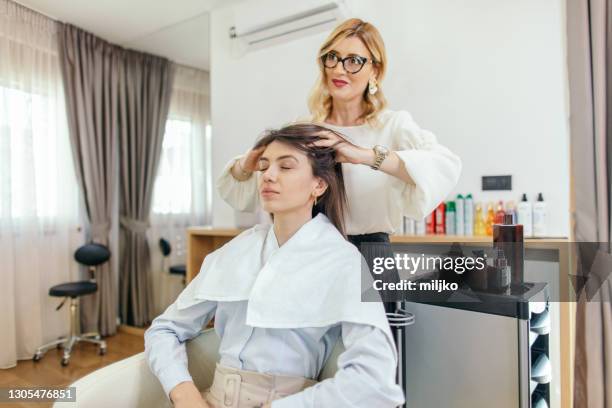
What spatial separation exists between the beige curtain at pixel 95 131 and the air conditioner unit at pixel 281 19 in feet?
4.03

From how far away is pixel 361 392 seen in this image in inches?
31.0

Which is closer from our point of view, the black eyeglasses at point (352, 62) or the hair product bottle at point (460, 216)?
the black eyeglasses at point (352, 62)

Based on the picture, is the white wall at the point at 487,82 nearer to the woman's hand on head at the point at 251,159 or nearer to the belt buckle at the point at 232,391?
the woman's hand on head at the point at 251,159

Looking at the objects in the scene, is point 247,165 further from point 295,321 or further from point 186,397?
point 186,397

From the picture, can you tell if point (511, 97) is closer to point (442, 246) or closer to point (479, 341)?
point (442, 246)

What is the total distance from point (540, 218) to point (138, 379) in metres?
1.81

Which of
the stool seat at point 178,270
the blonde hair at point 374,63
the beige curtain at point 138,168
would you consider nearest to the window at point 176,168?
the beige curtain at point 138,168

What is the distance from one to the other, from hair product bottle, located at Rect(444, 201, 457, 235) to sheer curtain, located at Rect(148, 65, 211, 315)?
1752 mm

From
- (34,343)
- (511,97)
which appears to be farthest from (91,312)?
(511,97)

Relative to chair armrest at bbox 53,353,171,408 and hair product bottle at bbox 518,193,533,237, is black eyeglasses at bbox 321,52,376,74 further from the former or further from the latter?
hair product bottle at bbox 518,193,533,237

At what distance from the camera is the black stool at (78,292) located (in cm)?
278

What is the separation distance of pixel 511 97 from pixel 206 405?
6.27 feet

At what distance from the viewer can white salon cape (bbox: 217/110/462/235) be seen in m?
1.07

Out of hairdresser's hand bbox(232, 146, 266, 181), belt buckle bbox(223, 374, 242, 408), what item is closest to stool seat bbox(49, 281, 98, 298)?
hairdresser's hand bbox(232, 146, 266, 181)
